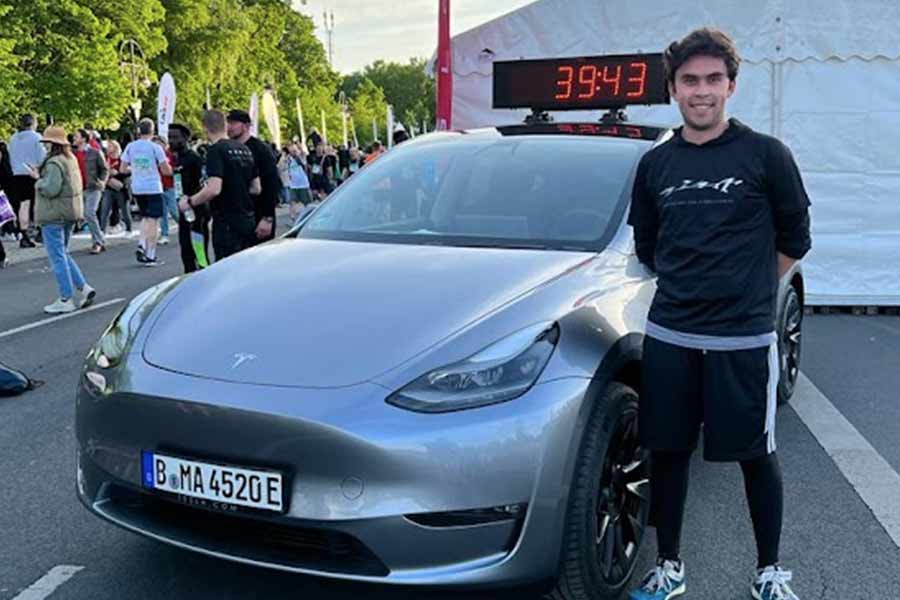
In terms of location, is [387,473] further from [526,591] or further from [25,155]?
[25,155]

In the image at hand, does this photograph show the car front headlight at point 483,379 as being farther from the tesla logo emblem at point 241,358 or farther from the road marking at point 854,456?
the road marking at point 854,456

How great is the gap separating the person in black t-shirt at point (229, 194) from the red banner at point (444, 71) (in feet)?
9.81

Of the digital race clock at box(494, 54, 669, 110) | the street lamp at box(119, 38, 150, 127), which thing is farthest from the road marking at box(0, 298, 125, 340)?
the street lamp at box(119, 38, 150, 127)

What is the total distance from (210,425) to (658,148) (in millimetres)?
1622

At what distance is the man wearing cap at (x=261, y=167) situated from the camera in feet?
23.8

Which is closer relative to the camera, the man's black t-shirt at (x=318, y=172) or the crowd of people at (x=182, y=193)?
the crowd of people at (x=182, y=193)

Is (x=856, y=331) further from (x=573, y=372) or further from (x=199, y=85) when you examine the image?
(x=199, y=85)

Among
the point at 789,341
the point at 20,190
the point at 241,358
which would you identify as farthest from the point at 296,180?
the point at 241,358

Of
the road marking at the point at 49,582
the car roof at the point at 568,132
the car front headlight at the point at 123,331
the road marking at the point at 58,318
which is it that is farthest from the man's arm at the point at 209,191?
the road marking at the point at 49,582

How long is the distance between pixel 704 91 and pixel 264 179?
5122 millimetres

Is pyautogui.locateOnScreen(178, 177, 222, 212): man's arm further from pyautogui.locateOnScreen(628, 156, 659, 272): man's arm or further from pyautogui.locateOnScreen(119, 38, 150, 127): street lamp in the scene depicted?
pyautogui.locateOnScreen(119, 38, 150, 127): street lamp

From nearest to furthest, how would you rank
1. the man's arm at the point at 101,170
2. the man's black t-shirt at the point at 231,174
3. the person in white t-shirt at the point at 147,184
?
the man's black t-shirt at the point at 231,174, the person in white t-shirt at the point at 147,184, the man's arm at the point at 101,170

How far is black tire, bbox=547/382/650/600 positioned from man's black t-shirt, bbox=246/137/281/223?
16.0ft

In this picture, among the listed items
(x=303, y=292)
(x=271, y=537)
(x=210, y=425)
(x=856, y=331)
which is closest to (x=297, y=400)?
(x=210, y=425)
